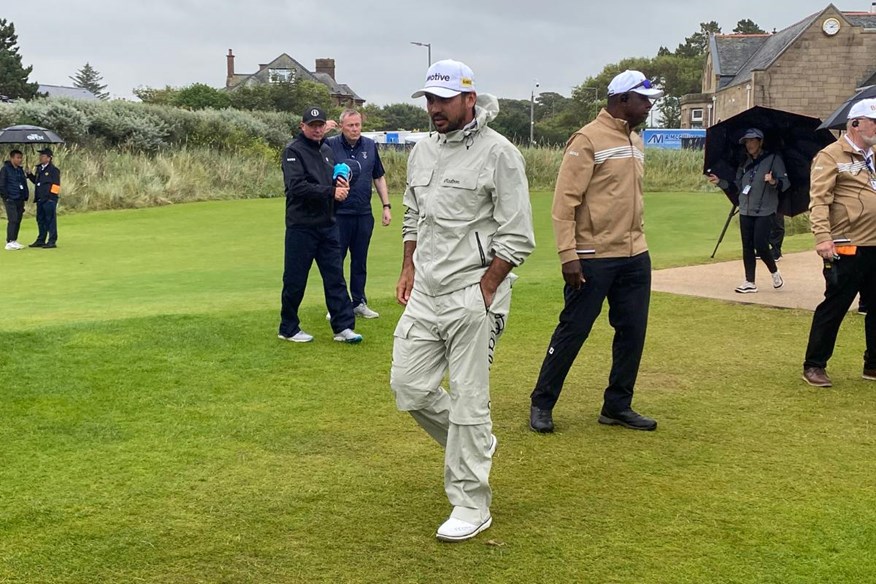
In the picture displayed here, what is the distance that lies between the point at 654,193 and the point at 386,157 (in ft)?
34.1

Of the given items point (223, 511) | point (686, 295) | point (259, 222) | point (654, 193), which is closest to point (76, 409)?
point (223, 511)

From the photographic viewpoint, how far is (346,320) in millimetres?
8984

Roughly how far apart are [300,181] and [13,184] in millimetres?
13667

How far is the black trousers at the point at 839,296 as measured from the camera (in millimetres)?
7062

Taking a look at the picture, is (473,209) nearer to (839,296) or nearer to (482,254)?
(482,254)

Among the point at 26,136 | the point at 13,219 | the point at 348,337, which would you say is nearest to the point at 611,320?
the point at 348,337

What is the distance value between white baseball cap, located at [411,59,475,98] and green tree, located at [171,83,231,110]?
6244cm

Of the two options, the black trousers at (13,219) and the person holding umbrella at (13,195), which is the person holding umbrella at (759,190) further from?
the black trousers at (13,219)

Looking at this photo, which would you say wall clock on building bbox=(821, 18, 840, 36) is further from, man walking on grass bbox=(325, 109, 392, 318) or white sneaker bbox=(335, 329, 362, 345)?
white sneaker bbox=(335, 329, 362, 345)

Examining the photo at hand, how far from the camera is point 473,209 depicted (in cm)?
448

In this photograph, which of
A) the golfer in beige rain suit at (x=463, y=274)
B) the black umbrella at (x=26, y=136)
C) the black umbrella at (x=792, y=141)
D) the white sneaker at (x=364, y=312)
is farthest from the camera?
the black umbrella at (x=26, y=136)

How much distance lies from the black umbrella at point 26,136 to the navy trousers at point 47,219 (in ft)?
7.77

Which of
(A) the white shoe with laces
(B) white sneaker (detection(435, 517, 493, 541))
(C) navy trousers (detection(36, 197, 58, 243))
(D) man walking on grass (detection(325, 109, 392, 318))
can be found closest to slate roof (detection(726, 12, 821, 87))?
(C) navy trousers (detection(36, 197, 58, 243))

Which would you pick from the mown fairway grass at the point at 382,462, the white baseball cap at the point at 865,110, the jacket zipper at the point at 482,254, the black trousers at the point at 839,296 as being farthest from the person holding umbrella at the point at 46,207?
the jacket zipper at the point at 482,254
